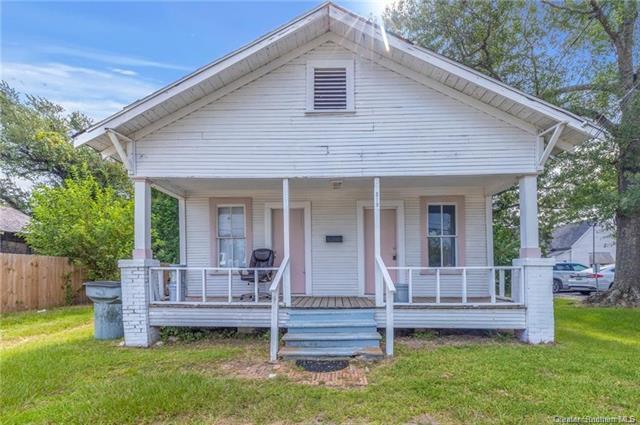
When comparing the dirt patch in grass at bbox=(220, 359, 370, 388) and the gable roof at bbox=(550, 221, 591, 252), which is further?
the gable roof at bbox=(550, 221, 591, 252)

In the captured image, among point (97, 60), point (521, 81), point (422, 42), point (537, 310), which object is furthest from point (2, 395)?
point (521, 81)

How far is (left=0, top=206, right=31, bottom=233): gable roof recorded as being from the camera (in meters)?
15.7

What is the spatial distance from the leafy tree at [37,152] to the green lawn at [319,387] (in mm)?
16941

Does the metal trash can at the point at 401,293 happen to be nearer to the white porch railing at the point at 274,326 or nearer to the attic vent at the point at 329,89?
the white porch railing at the point at 274,326

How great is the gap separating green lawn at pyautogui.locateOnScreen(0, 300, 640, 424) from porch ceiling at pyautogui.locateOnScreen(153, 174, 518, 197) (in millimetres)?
2920

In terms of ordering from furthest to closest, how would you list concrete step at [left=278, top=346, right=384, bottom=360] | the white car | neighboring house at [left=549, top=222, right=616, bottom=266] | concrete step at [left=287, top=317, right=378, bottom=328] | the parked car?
neighboring house at [left=549, top=222, right=616, bottom=266] < the parked car < the white car < concrete step at [left=287, top=317, right=378, bottom=328] < concrete step at [left=278, top=346, right=384, bottom=360]

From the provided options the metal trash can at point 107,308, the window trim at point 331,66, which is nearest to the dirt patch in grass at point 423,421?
the window trim at point 331,66

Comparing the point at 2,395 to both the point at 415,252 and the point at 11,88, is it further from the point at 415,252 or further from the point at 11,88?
the point at 11,88

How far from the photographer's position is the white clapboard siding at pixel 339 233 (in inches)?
328

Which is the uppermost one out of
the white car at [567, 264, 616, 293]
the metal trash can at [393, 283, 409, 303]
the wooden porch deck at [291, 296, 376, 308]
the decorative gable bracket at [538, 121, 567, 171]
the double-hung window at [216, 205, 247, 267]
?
the decorative gable bracket at [538, 121, 567, 171]

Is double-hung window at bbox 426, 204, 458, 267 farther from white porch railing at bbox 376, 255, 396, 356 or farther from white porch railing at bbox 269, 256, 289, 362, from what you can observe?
white porch railing at bbox 269, 256, 289, 362

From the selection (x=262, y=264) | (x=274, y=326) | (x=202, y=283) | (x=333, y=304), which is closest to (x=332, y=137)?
(x=333, y=304)

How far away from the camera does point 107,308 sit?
21.8 feet

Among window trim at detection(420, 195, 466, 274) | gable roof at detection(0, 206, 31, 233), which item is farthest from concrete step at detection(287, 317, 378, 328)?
gable roof at detection(0, 206, 31, 233)
